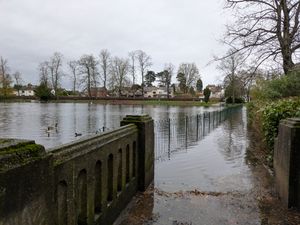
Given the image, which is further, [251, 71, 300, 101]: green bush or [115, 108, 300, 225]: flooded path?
[251, 71, 300, 101]: green bush

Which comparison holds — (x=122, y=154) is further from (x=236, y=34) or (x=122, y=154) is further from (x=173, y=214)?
(x=236, y=34)

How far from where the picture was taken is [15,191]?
2.53 metres

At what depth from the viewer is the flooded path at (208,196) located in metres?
5.71

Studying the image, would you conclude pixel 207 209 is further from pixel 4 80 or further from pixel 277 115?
pixel 4 80

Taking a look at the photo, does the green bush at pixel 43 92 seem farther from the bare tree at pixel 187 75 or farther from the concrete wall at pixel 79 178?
the concrete wall at pixel 79 178

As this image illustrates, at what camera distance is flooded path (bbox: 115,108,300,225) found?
5711 millimetres

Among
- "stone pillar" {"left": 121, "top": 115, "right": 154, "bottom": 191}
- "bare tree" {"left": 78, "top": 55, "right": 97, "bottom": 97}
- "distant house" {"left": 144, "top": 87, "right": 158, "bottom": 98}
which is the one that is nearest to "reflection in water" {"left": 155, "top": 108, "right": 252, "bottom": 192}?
"stone pillar" {"left": 121, "top": 115, "right": 154, "bottom": 191}

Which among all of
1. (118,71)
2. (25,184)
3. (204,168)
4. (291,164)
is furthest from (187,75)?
(25,184)

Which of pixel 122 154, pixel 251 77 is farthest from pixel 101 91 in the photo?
pixel 122 154

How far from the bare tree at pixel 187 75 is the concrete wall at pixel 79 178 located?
314 feet

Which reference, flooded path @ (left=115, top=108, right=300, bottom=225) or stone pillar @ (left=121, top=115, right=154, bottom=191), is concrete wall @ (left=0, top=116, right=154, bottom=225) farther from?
flooded path @ (left=115, top=108, right=300, bottom=225)

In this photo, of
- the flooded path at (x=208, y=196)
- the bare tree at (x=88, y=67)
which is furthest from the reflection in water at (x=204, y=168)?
the bare tree at (x=88, y=67)

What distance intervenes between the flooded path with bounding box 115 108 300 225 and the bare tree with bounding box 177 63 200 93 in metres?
91.7

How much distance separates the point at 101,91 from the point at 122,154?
9259 cm
